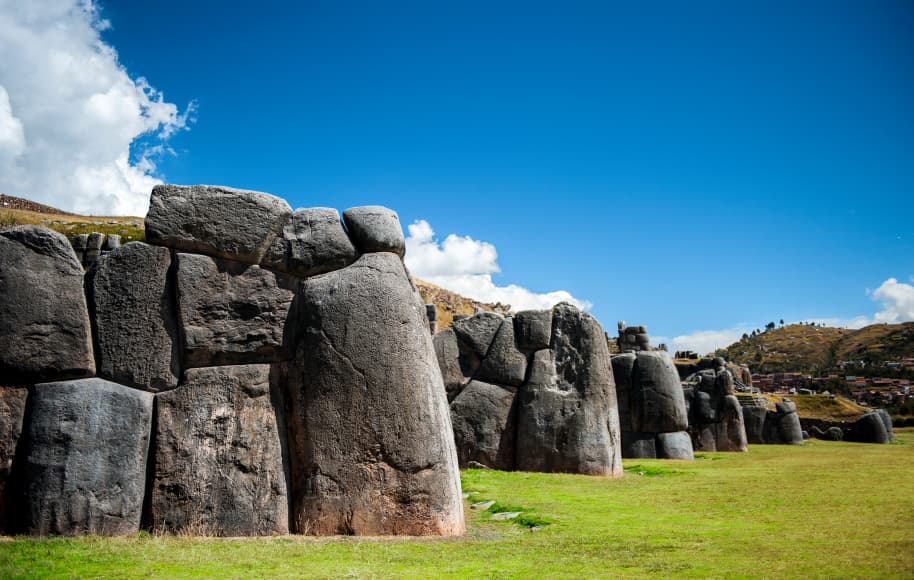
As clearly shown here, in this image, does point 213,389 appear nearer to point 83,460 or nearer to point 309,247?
point 83,460

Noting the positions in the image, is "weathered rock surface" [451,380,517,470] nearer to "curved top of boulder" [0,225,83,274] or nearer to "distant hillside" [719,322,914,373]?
"curved top of boulder" [0,225,83,274]

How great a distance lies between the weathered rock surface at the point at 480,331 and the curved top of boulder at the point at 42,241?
10.2m

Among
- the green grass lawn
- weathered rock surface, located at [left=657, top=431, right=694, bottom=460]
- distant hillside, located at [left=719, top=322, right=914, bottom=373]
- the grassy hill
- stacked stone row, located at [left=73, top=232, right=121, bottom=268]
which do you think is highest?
the grassy hill

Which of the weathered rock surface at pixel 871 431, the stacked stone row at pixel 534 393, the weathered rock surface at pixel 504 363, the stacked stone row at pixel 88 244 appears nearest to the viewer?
the stacked stone row at pixel 88 244

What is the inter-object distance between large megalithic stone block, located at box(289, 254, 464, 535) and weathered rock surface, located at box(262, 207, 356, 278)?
1.17 ft

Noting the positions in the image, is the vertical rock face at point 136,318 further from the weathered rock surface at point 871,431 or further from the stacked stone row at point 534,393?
the weathered rock surface at point 871,431

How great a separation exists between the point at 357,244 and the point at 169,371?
2.69 meters

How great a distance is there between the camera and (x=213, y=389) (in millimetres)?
Answer: 8414

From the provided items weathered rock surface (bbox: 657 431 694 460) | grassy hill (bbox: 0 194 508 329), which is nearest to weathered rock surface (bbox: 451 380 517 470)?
weathered rock surface (bbox: 657 431 694 460)

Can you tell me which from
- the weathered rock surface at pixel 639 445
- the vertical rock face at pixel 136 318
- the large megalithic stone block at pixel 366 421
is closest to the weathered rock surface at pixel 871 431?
→ the weathered rock surface at pixel 639 445

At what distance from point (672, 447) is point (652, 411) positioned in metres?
1.22

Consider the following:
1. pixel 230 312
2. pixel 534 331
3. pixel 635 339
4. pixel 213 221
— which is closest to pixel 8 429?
pixel 230 312

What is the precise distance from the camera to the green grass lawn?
20.6 feet

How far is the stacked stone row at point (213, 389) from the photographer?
26.2 feet
